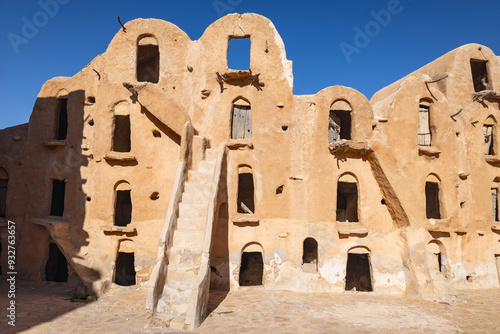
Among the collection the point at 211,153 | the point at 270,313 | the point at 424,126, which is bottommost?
the point at 270,313

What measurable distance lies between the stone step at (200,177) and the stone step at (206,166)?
0.26 m

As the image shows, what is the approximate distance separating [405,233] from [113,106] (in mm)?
13985

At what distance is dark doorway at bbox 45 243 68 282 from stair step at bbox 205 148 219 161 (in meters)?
8.82

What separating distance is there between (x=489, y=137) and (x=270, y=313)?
1504 centimetres

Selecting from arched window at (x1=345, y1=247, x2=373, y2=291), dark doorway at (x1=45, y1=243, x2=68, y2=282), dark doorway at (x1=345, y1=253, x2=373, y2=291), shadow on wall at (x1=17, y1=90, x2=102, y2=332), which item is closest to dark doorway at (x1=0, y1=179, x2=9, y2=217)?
shadow on wall at (x1=17, y1=90, x2=102, y2=332)

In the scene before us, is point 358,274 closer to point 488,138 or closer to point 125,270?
point 488,138

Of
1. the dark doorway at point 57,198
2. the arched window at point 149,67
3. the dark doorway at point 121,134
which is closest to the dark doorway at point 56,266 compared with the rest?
the dark doorway at point 57,198

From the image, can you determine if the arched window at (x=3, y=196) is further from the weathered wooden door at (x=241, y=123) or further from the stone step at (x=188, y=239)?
the weathered wooden door at (x=241, y=123)

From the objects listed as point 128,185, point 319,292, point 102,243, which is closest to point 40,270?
point 102,243

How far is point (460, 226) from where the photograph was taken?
50.6 feet

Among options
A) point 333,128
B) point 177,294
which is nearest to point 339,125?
point 333,128

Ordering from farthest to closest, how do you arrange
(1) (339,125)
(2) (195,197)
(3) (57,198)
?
1. (1) (339,125)
2. (3) (57,198)
3. (2) (195,197)

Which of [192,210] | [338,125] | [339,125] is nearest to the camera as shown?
[192,210]

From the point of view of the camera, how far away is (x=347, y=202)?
19891 millimetres
